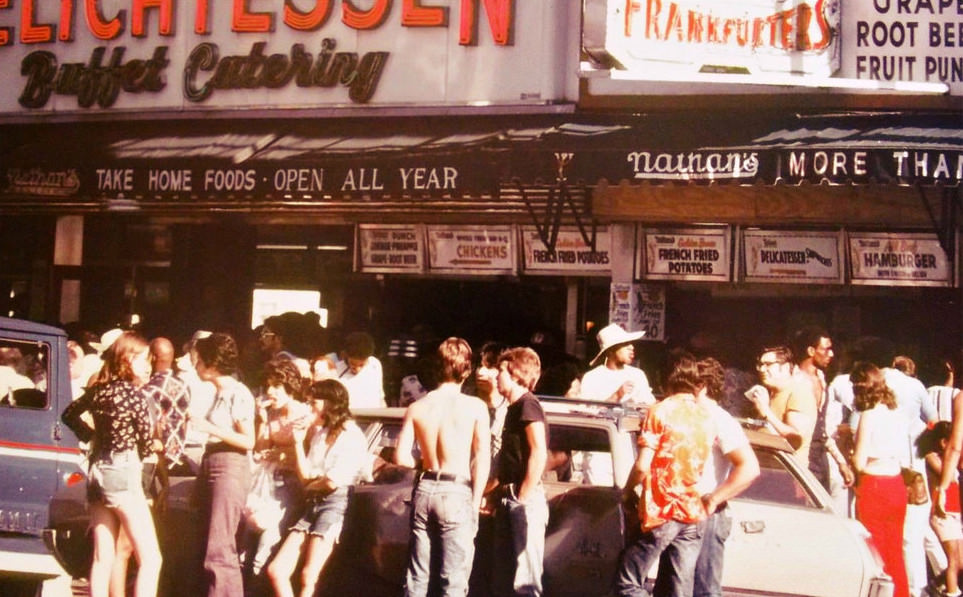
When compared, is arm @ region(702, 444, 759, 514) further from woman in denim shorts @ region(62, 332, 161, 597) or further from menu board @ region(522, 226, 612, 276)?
menu board @ region(522, 226, 612, 276)

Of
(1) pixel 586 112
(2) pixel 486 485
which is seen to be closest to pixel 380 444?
(2) pixel 486 485

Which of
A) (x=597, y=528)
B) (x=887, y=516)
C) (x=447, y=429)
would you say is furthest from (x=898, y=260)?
(x=447, y=429)

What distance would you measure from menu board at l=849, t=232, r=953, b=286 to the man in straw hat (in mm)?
2746

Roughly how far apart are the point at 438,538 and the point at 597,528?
946 mm

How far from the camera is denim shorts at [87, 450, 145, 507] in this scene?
26.6ft

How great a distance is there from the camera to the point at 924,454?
10.5m

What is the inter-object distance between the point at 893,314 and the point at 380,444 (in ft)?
21.7

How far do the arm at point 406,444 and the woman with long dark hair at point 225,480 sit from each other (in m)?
1.06

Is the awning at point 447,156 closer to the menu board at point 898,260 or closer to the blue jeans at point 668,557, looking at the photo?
the menu board at point 898,260

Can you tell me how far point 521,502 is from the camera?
7871mm

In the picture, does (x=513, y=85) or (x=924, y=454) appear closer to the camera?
(x=924, y=454)

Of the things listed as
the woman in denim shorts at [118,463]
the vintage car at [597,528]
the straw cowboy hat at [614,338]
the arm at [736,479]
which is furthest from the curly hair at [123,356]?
the straw cowboy hat at [614,338]

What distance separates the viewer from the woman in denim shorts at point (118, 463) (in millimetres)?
8102

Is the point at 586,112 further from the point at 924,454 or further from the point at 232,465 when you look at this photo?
the point at 232,465
